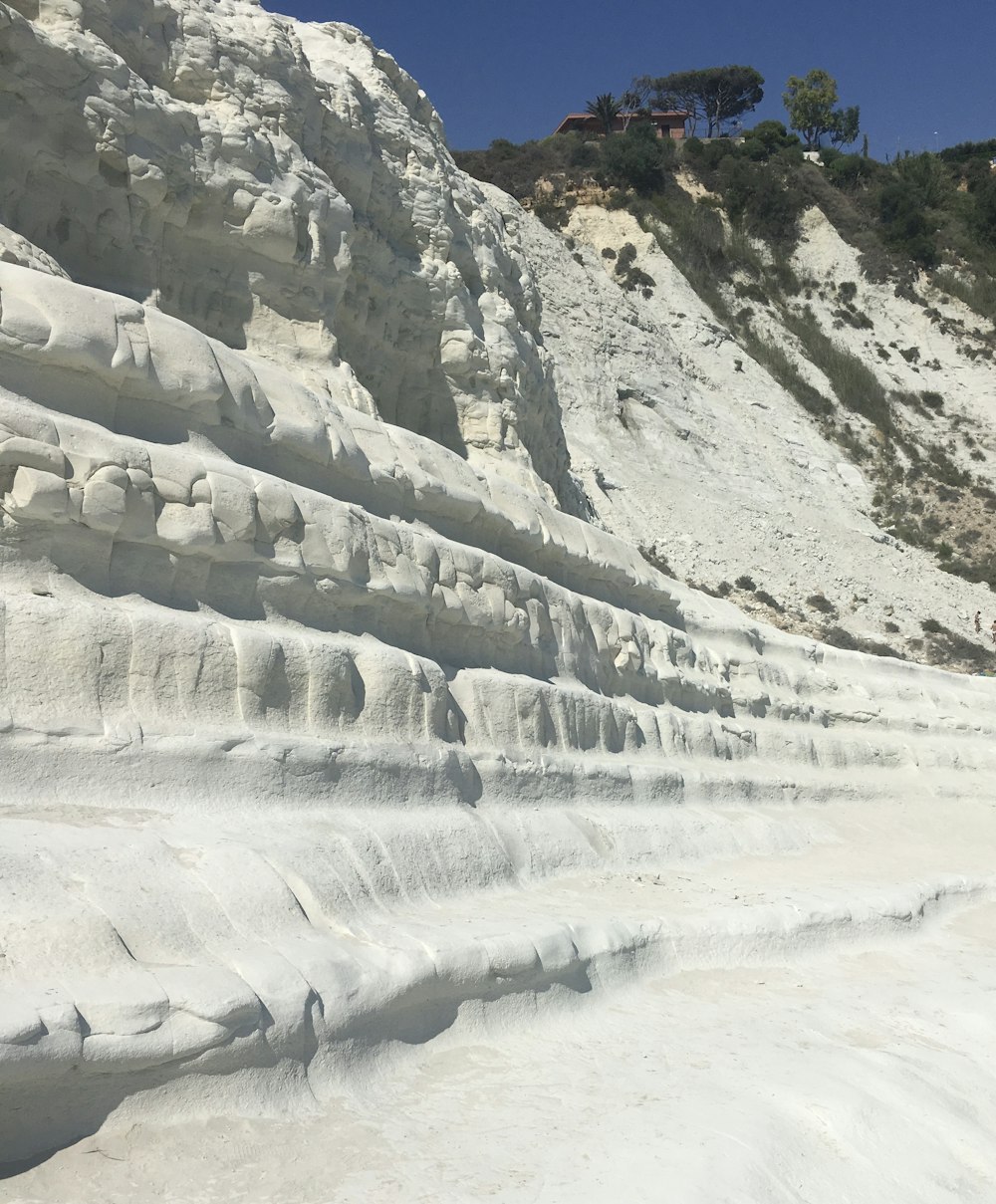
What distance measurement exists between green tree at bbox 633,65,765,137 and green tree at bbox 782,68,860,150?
11.5 ft

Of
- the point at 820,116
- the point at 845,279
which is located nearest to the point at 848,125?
the point at 820,116

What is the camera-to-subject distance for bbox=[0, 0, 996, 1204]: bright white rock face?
2.79m

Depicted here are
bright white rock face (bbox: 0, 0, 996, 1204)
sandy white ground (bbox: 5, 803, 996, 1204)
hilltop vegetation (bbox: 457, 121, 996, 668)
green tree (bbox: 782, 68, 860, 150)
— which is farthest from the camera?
green tree (bbox: 782, 68, 860, 150)

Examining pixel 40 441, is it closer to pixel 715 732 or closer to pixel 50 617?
pixel 50 617

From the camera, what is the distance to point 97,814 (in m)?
3.44

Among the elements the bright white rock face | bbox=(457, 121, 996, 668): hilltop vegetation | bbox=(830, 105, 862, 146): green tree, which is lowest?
the bright white rock face

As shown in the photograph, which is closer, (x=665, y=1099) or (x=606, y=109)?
(x=665, y=1099)

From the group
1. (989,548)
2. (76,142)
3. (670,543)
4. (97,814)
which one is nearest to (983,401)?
(989,548)

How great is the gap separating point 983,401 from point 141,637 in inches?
1191

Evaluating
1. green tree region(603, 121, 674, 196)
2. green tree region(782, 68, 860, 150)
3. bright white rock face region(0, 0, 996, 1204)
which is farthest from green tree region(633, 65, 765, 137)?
bright white rock face region(0, 0, 996, 1204)

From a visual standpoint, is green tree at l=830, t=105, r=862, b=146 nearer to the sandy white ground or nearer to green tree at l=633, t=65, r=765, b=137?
green tree at l=633, t=65, r=765, b=137

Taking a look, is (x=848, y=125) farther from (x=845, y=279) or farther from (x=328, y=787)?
(x=328, y=787)

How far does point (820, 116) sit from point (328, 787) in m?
49.0

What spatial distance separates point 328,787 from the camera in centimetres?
434
